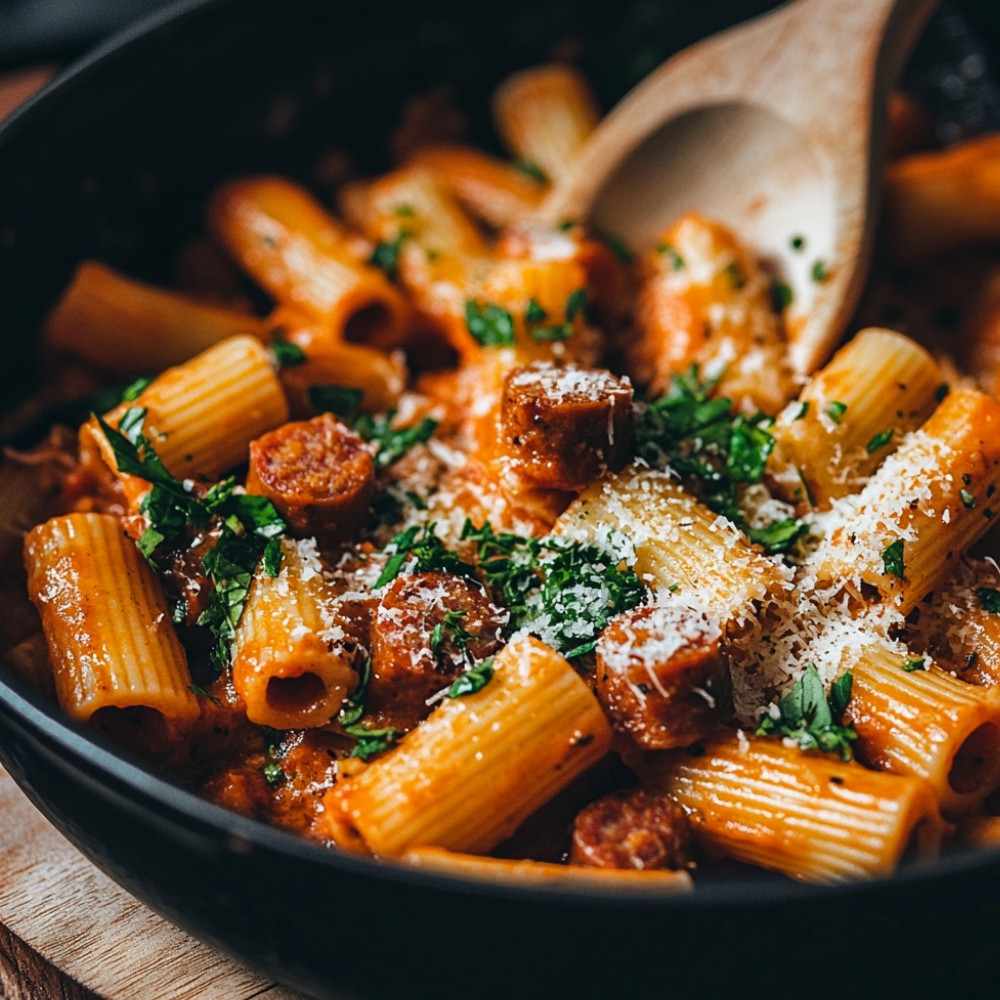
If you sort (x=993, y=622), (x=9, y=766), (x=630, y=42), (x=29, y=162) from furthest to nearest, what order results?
(x=630, y=42) → (x=29, y=162) → (x=993, y=622) → (x=9, y=766)

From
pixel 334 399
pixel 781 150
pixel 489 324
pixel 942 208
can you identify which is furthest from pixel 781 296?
pixel 334 399

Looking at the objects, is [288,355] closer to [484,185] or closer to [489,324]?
[489,324]

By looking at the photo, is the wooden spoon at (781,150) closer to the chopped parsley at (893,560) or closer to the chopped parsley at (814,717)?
the chopped parsley at (893,560)

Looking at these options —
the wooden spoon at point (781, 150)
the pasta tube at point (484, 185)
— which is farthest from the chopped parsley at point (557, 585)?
the pasta tube at point (484, 185)

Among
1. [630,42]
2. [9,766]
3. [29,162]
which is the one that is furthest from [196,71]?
[9,766]

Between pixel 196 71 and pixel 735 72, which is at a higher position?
pixel 196 71

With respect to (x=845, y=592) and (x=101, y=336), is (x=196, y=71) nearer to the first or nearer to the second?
(x=101, y=336)
